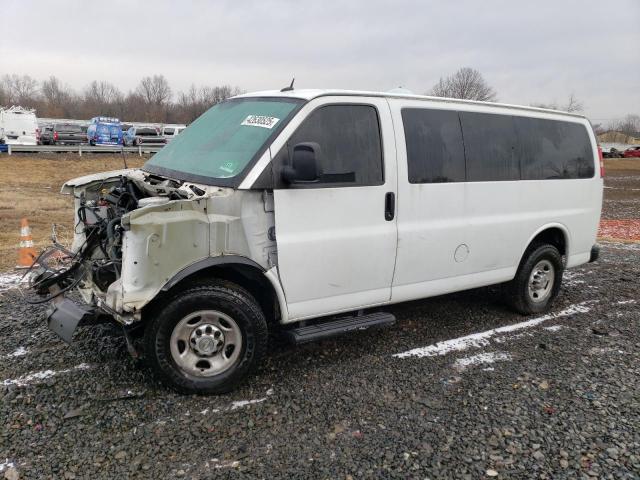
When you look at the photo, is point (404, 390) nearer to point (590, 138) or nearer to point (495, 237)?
point (495, 237)

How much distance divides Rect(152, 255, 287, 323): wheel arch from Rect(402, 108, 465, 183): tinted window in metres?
1.48

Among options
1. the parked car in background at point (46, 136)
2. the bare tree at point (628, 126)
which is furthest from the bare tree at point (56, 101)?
the bare tree at point (628, 126)

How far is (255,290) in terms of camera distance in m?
3.96

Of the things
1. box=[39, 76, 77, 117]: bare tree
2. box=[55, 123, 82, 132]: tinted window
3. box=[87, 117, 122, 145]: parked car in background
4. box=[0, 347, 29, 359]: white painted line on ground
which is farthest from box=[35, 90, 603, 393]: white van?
box=[39, 76, 77, 117]: bare tree

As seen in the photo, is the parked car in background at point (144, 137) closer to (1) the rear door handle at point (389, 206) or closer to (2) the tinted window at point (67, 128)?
(2) the tinted window at point (67, 128)

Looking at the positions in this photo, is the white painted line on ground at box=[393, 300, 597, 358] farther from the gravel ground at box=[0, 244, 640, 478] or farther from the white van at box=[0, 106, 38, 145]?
the white van at box=[0, 106, 38, 145]

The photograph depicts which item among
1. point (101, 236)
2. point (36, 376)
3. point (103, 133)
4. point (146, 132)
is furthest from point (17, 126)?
point (36, 376)

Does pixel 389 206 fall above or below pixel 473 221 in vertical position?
above

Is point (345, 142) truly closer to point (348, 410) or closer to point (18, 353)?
point (348, 410)

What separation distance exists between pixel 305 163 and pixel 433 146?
144 cm

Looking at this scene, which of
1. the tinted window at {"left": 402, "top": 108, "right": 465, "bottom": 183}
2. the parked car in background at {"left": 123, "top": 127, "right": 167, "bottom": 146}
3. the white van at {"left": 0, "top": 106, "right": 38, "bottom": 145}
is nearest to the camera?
the tinted window at {"left": 402, "top": 108, "right": 465, "bottom": 183}

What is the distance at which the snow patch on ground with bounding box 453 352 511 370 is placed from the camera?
427 centimetres

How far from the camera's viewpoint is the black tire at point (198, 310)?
3445mm

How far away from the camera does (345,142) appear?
3.95 m
